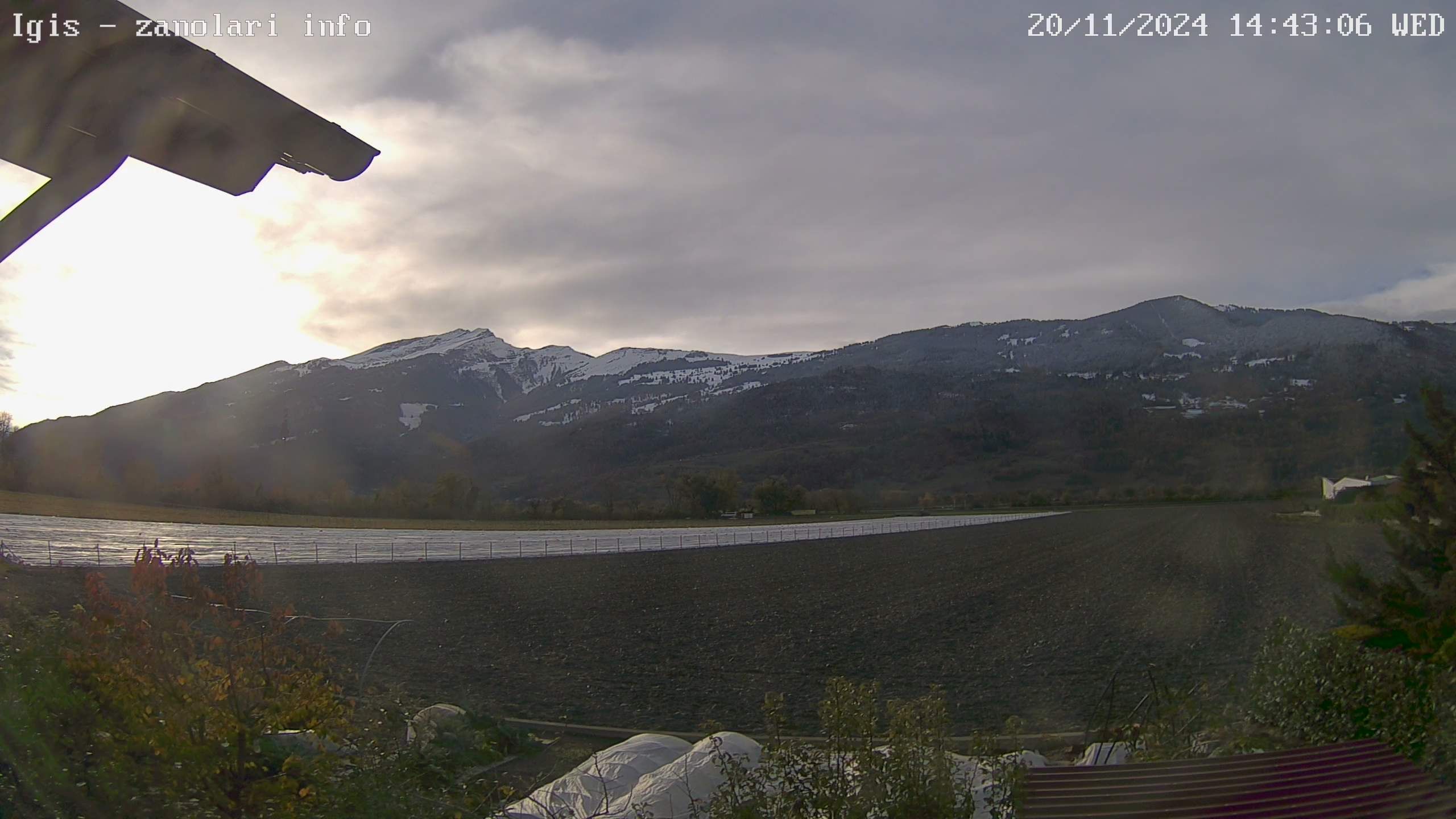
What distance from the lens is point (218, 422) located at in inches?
3816

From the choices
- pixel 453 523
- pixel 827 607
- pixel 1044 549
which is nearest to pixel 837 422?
pixel 453 523

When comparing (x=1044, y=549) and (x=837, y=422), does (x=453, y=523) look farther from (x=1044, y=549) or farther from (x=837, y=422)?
(x=837, y=422)

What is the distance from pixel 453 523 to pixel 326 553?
66.5 ft

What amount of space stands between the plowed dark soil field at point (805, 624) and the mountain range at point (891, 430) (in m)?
23.6

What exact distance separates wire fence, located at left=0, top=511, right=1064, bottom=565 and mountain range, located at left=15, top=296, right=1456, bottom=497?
17.6m

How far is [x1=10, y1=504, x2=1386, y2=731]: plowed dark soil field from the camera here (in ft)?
28.3

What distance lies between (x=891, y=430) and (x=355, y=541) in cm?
10299

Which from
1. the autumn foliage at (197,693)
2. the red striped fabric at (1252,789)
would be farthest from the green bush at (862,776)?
the autumn foliage at (197,693)

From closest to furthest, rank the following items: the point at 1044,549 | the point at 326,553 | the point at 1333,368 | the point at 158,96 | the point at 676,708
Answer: the point at 158,96 → the point at 676,708 → the point at 326,553 → the point at 1044,549 → the point at 1333,368

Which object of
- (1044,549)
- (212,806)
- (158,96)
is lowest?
(1044,549)

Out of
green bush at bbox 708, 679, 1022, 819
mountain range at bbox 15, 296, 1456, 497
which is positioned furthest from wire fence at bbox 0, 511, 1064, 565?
mountain range at bbox 15, 296, 1456, 497

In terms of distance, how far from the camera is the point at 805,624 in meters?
13.6

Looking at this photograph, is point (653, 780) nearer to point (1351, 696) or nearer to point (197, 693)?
point (197, 693)

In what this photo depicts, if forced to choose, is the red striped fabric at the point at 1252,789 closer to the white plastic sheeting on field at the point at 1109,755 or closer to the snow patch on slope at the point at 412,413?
the white plastic sheeting on field at the point at 1109,755
